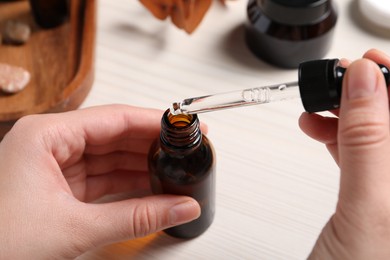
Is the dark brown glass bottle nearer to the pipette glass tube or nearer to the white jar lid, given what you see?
the white jar lid

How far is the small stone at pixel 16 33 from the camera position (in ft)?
2.72

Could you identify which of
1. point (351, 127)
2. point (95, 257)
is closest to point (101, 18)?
point (95, 257)

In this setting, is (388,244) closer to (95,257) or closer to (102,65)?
(95,257)

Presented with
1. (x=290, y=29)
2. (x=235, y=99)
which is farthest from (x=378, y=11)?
(x=235, y=99)

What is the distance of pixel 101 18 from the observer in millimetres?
864

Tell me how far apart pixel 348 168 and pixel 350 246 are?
0.23 feet

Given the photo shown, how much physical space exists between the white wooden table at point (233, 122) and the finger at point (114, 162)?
0.09 metres

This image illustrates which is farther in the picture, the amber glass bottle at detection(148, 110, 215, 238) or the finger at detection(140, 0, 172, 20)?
the finger at detection(140, 0, 172, 20)

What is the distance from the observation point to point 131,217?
0.54 metres

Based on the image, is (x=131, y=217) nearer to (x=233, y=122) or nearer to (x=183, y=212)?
(x=183, y=212)

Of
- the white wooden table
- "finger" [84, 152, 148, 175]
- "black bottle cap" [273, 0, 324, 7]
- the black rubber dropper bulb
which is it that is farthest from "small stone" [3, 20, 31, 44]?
the black rubber dropper bulb

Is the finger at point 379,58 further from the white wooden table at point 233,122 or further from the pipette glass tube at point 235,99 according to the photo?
the white wooden table at point 233,122

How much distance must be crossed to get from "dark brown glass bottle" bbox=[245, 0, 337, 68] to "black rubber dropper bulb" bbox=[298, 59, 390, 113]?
0.26m

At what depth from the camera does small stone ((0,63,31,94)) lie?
0.76m
